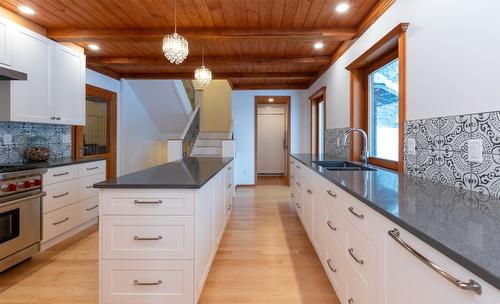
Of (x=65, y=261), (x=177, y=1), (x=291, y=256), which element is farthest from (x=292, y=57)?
(x=65, y=261)

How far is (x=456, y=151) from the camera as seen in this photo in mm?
1542

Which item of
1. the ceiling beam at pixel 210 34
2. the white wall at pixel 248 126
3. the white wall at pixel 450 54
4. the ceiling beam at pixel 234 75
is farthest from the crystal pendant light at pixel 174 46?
the white wall at pixel 248 126

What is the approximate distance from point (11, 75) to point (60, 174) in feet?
3.49

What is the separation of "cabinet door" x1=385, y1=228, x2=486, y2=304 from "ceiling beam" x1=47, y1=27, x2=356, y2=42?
8.96 feet

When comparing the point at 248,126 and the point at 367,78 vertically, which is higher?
the point at 367,78

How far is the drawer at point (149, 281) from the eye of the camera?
178cm

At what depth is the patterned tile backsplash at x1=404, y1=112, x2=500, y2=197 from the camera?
1.30m

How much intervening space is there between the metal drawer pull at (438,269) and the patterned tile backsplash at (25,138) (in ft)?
12.0

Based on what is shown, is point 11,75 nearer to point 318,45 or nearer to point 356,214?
point 356,214

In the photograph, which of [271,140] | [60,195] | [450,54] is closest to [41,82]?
[60,195]

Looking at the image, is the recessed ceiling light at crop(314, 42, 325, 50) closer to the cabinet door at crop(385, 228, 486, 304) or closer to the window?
the window

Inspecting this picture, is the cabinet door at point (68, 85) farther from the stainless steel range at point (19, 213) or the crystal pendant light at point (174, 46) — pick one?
the crystal pendant light at point (174, 46)

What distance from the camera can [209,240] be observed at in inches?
91.8

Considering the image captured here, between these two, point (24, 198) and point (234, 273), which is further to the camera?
point (24, 198)
